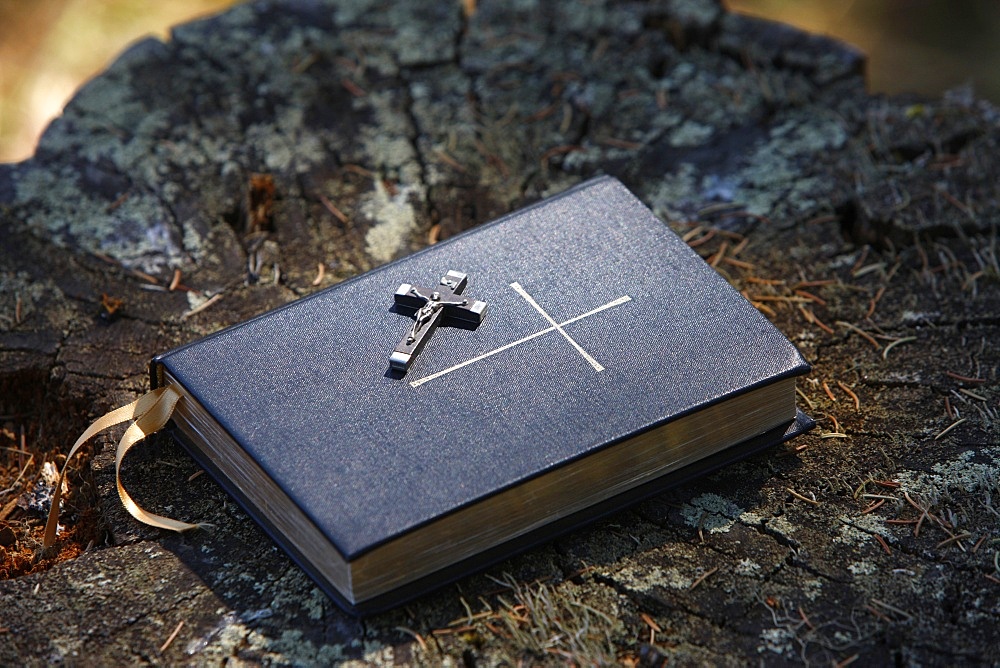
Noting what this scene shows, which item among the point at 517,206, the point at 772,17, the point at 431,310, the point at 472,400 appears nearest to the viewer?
the point at 472,400

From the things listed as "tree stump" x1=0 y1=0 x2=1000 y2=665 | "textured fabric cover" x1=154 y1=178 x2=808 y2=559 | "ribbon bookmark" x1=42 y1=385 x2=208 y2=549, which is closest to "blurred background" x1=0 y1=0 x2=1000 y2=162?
"tree stump" x1=0 y1=0 x2=1000 y2=665

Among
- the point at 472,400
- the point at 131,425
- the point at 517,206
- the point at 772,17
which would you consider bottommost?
the point at 772,17

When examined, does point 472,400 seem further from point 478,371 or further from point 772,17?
point 772,17

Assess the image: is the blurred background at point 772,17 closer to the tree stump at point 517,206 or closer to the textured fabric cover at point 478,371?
the tree stump at point 517,206

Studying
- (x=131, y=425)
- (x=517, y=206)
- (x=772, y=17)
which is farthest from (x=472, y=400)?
(x=772, y=17)

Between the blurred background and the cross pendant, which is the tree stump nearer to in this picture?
the cross pendant

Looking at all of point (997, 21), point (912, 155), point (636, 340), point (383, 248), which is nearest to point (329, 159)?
point (383, 248)
